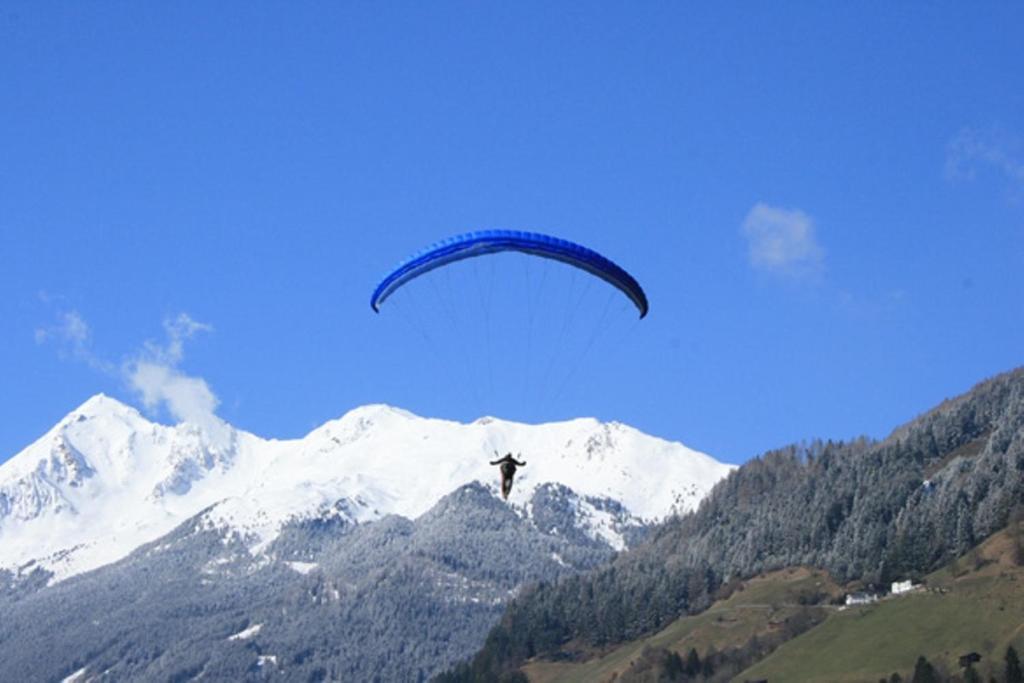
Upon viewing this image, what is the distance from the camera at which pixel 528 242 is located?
247 ft

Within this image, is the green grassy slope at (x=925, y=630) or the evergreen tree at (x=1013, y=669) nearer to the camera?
the evergreen tree at (x=1013, y=669)

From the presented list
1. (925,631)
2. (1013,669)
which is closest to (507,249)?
(1013,669)

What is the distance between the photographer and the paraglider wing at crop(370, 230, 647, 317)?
246 feet

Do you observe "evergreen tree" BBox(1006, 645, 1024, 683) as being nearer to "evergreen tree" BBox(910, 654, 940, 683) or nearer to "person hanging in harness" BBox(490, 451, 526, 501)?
"evergreen tree" BBox(910, 654, 940, 683)

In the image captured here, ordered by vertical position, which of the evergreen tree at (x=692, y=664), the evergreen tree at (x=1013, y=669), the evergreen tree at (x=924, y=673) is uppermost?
the evergreen tree at (x=692, y=664)

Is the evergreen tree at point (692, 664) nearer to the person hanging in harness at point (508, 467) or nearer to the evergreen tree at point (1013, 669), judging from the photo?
the evergreen tree at point (1013, 669)

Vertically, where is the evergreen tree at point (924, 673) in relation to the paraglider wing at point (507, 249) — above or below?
below

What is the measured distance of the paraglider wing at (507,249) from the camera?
75125mm

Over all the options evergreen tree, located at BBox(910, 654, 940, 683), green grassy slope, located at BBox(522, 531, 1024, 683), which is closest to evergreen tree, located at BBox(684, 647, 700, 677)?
green grassy slope, located at BBox(522, 531, 1024, 683)

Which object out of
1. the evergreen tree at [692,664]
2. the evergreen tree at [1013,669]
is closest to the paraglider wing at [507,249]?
the evergreen tree at [1013,669]

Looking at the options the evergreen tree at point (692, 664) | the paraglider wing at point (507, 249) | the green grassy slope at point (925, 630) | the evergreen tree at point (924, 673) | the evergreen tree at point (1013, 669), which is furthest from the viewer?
the evergreen tree at point (692, 664)

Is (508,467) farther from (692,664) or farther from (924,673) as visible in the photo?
(692,664)

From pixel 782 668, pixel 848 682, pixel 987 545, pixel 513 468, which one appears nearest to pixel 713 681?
pixel 782 668

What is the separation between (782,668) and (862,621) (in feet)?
46.1
